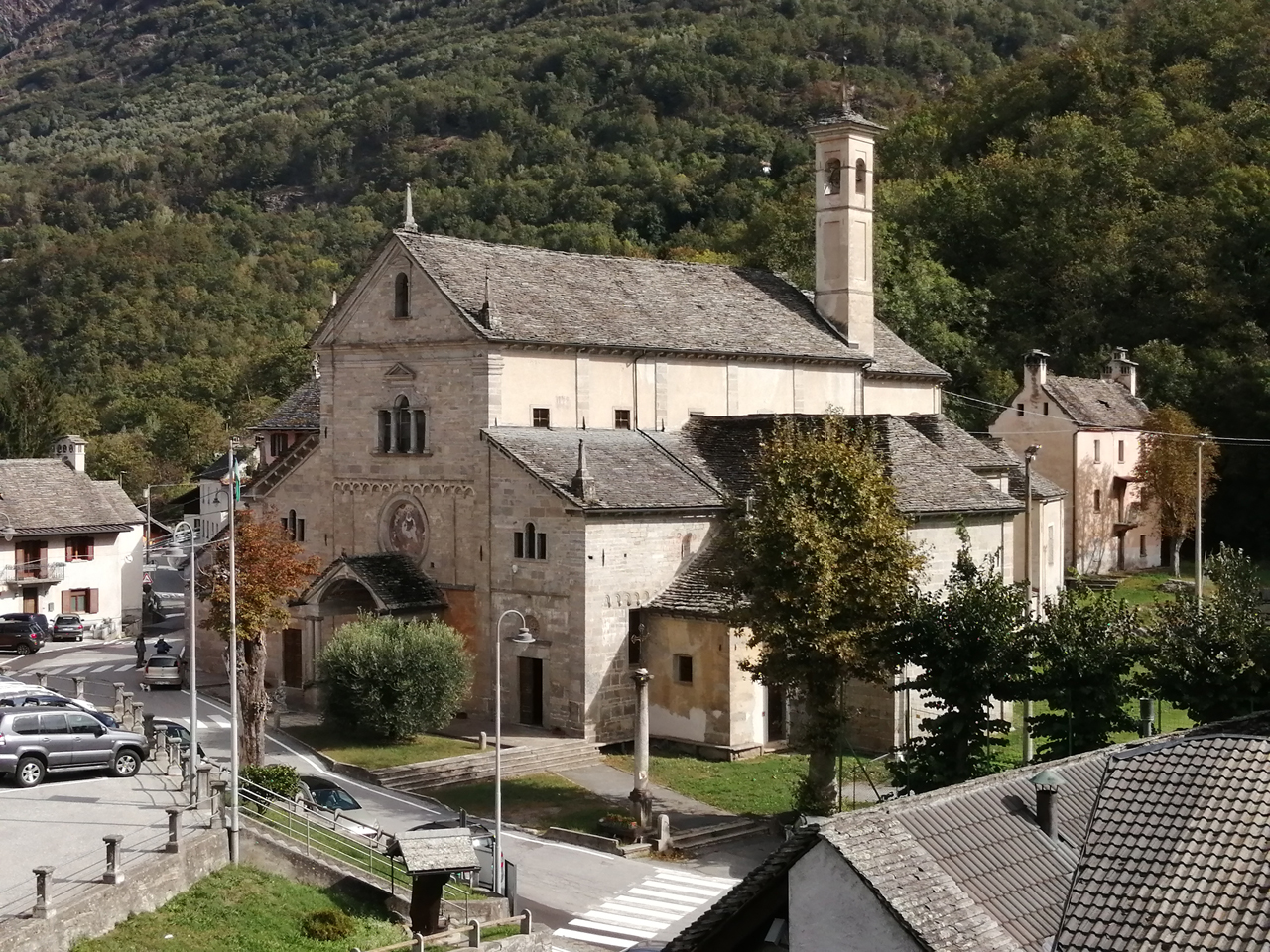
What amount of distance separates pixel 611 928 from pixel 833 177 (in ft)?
111

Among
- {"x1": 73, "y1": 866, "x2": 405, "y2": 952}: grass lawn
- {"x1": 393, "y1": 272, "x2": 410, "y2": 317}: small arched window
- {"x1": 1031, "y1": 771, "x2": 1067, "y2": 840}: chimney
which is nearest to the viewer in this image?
{"x1": 1031, "y1": 771, "x2": 1067, "y2": 840}: chimney

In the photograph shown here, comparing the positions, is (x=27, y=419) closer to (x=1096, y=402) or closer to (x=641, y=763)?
(x=1096, y=402)

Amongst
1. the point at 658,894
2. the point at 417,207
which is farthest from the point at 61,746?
the point at 417,207

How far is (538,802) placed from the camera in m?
38.5

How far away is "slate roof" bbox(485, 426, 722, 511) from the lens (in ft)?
146

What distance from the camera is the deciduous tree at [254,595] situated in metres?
38.3

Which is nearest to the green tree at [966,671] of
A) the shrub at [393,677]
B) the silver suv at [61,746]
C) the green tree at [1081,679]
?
the green tree at [1081,679]

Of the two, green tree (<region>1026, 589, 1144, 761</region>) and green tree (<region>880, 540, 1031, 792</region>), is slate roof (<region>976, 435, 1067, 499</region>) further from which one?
green tree (<region>1026, 589, 1144, 761</region>)

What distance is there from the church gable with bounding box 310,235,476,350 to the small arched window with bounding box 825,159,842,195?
16802 millimetres

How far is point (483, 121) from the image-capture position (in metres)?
196

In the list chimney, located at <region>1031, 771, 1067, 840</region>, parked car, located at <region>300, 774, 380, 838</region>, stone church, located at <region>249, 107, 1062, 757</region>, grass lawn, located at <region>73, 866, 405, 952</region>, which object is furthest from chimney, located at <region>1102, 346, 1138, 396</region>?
chimney, located at <region>1031, 771, 1067, 840</region>

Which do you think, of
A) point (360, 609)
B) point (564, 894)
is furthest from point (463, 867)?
point (360, 609)

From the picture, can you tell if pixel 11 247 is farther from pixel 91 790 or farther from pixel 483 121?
pixel 91 790

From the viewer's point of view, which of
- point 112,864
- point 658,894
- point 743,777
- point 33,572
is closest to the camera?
point 112,864
